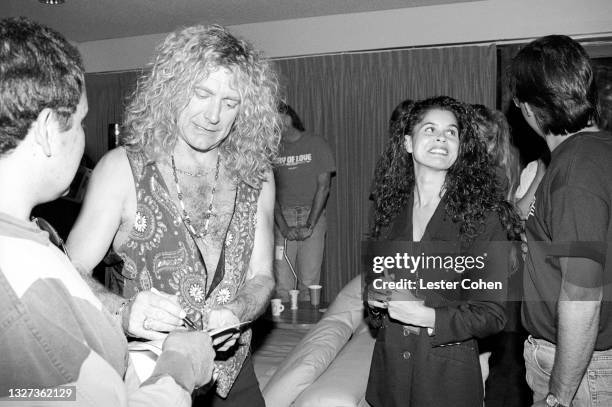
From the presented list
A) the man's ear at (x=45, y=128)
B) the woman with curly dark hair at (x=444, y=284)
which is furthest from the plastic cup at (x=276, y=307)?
the man's ear at (x=45, y=128)

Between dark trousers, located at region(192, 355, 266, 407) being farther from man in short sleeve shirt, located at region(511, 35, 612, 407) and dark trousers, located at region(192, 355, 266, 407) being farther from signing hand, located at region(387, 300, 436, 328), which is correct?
man in short sleeve shirt, located at region(511, 35, 612, 407)

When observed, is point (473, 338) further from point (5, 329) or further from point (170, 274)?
point (5, 329)

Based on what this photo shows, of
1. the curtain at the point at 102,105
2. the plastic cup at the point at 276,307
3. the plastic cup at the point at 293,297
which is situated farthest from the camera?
the curtain at the point at 102,105

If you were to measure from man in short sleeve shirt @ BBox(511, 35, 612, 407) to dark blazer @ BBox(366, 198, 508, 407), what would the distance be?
0.13m

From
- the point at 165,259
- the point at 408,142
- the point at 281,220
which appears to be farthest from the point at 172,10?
the point at 165,259

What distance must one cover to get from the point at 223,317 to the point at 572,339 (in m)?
1.03

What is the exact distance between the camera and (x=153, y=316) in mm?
1287

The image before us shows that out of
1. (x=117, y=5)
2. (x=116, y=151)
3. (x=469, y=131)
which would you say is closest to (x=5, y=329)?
(x=116, y=151)

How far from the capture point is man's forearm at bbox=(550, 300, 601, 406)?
158cm

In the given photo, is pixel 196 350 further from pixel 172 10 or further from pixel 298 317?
pixel 172 10

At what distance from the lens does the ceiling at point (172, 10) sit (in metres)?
5.70

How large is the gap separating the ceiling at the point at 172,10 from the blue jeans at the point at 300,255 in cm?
224

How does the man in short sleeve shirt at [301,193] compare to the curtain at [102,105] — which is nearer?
the man in short sleeve shirt at [301,193]

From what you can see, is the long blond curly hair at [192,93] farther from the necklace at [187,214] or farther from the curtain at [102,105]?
the curtain at [102,105]
